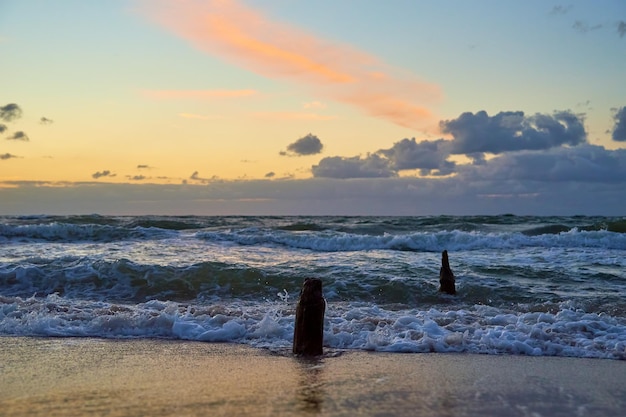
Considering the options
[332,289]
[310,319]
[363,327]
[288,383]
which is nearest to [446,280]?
[332,289]

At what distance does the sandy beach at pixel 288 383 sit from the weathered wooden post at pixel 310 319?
0.67ft

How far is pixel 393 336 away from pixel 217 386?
3144mm

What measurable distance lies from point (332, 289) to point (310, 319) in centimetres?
539

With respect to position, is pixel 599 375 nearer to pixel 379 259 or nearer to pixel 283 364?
pixel 283 364

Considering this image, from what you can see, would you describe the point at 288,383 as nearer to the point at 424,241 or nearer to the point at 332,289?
the point at 332,289

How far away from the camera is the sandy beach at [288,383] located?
477cm

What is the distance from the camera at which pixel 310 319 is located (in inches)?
270

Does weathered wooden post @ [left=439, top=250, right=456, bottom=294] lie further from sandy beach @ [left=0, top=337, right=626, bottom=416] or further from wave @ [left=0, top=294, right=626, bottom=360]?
sandy beach @ [left=0, top=337, right=626, bottom=416]

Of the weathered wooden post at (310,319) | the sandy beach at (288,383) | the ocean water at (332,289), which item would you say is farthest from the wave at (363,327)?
the weathered wooden post at (310,319)

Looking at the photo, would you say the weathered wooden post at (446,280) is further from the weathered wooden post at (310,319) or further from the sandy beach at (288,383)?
the weathered wooden post at (310,319)

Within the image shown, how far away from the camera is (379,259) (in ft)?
55.8

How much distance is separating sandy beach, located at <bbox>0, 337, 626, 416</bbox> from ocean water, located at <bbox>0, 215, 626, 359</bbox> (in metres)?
0.77

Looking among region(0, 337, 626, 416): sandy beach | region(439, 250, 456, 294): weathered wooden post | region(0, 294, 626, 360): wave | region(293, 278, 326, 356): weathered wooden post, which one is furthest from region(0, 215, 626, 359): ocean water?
region(0, 337, 626, 416): sandy beach

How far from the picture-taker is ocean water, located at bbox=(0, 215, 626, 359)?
8117mm
